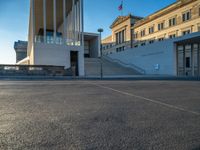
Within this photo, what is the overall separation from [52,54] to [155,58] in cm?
1761

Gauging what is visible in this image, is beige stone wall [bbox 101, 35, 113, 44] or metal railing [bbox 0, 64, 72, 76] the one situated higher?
beige stone wall [bbox 101, 35, 113, 44]

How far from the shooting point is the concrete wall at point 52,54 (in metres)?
26.4

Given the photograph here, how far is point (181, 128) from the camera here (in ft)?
13.4

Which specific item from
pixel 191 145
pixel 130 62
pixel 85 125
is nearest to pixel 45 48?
pixel 130 62

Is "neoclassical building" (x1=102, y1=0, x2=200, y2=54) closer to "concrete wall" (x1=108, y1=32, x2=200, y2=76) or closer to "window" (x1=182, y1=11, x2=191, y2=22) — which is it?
"window" (x1=182, y1=11, x2=191, y2=22)

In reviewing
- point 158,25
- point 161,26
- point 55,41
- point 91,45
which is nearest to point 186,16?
point 161,26

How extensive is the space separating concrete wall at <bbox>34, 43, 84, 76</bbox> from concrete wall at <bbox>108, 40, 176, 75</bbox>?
1350cm

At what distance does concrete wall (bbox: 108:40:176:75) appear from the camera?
30.1m

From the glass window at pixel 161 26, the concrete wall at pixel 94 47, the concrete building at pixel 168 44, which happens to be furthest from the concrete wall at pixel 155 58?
the glass window at pixel 161 26

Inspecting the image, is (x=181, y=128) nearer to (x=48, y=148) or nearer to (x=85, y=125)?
(x=85, y=125)

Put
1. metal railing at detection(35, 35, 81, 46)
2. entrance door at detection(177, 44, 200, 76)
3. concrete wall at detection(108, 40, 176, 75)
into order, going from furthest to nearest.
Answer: entrance door at detection(177, 44, 200, 76)
concrete wall at detection(108, 40, 176, 75)
metal railing at detection(35, 35, 81, 46)

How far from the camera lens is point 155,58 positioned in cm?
3353

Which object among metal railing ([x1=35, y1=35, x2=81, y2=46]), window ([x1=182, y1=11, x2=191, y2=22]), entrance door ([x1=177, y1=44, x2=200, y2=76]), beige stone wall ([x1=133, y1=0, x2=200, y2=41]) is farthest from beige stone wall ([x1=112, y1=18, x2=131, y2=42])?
metal railing ([x1=35, y1=35, x2=81, y2=46])

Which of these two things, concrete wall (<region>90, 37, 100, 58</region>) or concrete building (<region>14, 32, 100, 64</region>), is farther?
concrete wall (<region>90, 37, 100, 58</region>)
